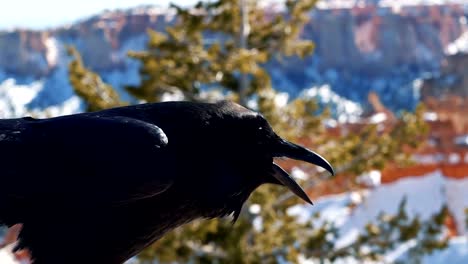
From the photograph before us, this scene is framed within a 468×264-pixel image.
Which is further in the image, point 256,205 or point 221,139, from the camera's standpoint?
point 256,205

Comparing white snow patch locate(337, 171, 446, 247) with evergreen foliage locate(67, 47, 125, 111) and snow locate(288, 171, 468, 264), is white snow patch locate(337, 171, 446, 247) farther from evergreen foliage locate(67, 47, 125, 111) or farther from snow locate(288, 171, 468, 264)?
evergreen foliage locate(67, 47, 125, 111)

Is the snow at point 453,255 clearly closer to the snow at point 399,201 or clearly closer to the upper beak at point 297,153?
the snow at point 399,201

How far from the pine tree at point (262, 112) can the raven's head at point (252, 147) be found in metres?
4.29

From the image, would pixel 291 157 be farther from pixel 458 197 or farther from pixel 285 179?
pixel 458 197

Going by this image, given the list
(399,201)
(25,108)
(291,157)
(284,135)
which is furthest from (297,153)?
(399,201)

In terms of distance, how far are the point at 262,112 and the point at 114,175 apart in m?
5.19

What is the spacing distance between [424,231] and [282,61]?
2347 millimetres

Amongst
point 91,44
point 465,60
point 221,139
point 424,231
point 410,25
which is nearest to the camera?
point 221,139

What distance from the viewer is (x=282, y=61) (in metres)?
7.70

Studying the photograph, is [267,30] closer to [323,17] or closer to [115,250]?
[115,250]

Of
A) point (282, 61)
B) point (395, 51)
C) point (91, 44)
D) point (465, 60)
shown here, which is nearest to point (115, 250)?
point (282, 61)

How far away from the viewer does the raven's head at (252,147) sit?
2.25 m

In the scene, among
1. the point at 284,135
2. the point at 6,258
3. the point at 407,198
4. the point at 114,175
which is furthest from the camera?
the point at 407,198

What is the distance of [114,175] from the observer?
81.7 inches
